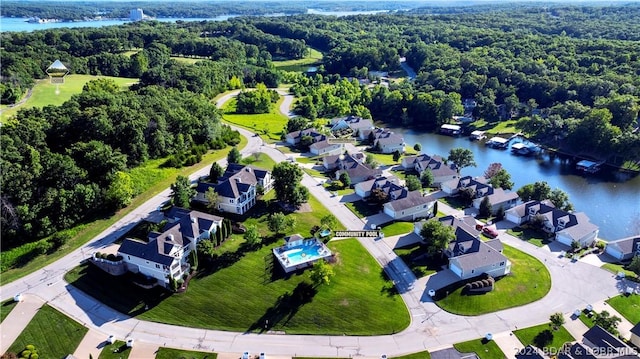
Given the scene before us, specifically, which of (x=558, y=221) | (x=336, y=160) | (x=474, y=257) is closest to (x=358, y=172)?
(x=336, y=160)

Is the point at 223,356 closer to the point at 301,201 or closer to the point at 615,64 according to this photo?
the point at 301,201

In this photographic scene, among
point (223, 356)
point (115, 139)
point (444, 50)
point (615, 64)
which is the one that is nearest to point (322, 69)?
point (444, 50)

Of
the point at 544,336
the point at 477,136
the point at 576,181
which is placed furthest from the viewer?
the point at 477,136

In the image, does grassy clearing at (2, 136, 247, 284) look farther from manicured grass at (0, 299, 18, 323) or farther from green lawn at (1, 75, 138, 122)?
green lawn at (1, 75, 138, 122)

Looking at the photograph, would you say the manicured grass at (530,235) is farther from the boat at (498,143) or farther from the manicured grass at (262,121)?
the manicured grass at (262,121)

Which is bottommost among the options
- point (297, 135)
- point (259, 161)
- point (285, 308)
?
point (285, 308)

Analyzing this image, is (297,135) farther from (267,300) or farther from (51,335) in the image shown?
(51,335)

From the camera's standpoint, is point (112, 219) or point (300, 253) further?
point (112, 219)
